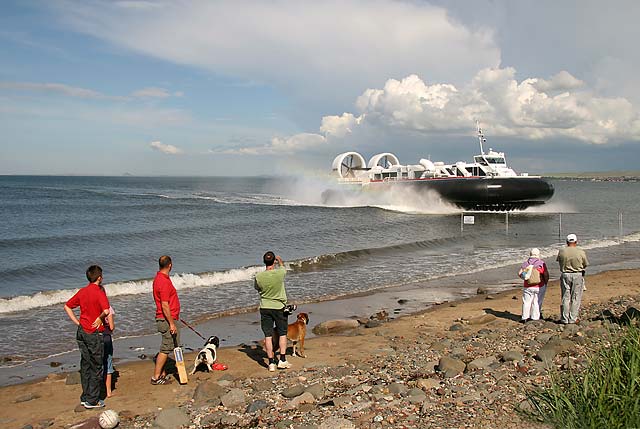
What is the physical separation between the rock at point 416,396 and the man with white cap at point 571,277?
370cm

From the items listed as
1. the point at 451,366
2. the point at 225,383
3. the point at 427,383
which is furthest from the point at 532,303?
the point at 225,383

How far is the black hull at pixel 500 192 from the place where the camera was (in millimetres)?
32812

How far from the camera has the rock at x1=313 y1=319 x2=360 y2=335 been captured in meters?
8.83

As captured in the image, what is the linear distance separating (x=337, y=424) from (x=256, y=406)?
1.02 metres

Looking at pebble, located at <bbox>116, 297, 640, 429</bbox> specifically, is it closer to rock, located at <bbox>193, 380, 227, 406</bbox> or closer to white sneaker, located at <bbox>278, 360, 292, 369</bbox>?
rock, located at <bbox>193, 380, 227, 406</bbox>

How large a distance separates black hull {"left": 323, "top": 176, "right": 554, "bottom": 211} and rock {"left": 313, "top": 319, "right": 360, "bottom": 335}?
85.2 ft

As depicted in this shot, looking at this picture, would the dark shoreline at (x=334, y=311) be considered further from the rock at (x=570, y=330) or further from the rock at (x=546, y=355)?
the rock at (x=546, y=355)

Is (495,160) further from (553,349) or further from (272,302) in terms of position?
(272,302)

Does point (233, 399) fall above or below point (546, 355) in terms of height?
below

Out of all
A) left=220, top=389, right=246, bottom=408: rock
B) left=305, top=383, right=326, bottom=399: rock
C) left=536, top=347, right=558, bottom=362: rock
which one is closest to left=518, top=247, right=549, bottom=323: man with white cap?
left=536, top=347, right=558, bottom=362: rock

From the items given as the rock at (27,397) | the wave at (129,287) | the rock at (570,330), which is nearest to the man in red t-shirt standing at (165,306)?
the rock at (27,397)

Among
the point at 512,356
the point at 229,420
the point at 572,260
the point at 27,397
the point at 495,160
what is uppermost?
the point at 495,160

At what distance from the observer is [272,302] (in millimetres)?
6184

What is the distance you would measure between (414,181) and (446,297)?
90.6 ft
